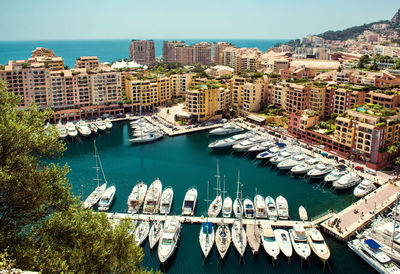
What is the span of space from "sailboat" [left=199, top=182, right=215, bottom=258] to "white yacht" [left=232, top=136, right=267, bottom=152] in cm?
2234

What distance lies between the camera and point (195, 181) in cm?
4194

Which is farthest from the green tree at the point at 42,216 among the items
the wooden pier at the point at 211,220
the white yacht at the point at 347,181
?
the white yacht at the point at 347,181

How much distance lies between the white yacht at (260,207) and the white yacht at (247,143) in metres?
16.8

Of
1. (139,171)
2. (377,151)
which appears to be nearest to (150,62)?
(139,171)

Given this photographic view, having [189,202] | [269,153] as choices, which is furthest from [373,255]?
[269,153]

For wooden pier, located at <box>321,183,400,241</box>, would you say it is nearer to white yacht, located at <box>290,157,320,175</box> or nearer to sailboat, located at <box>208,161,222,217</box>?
white yacht, located at <box>290,157,320,175</box>

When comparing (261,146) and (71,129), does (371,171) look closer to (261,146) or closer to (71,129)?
(261,146)

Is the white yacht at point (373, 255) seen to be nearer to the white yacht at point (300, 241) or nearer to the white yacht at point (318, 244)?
the white yacht at point (318, 244)

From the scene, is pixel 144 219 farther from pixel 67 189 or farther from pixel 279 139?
pixel 279 139

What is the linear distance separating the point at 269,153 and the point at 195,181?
1287 centimetres

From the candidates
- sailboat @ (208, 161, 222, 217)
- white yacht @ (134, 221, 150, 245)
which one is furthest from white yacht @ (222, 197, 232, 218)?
white yacht @ (134, 221, 150, 245)

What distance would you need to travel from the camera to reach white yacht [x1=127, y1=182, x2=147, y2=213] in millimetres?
34406

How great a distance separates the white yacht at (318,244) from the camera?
27423 millimetres

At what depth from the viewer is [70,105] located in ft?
224
